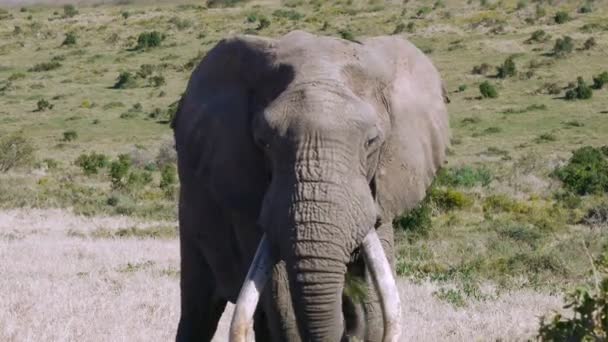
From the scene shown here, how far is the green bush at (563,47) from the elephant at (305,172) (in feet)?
117

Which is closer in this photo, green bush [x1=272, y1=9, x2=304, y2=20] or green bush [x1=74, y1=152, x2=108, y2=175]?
green bush [x1=74, y1=152, x2=108, y2=175]

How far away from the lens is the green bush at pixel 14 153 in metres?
26.1

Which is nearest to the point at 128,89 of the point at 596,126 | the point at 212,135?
the point at 596,126

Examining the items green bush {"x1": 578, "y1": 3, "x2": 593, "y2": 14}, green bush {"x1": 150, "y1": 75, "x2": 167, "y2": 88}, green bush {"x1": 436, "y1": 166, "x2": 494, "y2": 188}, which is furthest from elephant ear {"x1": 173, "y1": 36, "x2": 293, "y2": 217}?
green bush {"x1": 578, "y1": 3, "x2": 593, "y2": 14}

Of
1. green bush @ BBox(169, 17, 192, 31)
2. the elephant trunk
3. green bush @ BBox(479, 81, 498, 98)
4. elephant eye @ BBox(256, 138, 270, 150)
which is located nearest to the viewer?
the elephant trunk

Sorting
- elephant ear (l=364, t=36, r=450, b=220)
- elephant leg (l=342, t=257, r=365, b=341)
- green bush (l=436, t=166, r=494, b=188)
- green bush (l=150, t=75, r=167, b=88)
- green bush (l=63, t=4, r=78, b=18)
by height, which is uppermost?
elephant ear (l=364, t=36, r=450, b=220)

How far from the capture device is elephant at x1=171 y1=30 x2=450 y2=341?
474 centimetres

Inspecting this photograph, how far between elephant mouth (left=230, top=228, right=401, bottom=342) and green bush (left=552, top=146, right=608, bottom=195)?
1565cm

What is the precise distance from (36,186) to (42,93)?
19.1m

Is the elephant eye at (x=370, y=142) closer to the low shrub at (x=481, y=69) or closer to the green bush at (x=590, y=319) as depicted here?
the green bush at (x=590, y=319)

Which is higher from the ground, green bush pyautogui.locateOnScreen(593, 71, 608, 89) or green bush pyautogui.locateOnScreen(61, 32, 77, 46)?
green bush pyautogui.locateOnScreen(593, 71, 608, 89)

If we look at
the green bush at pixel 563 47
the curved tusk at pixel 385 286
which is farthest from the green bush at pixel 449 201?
the green bush at pixel 563 47

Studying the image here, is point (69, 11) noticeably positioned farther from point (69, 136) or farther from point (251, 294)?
point (251, 294)

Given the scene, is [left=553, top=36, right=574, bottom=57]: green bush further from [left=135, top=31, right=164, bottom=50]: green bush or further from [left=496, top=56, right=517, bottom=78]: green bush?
[left=135, top=31, right=164, bottom=50]: green bush
